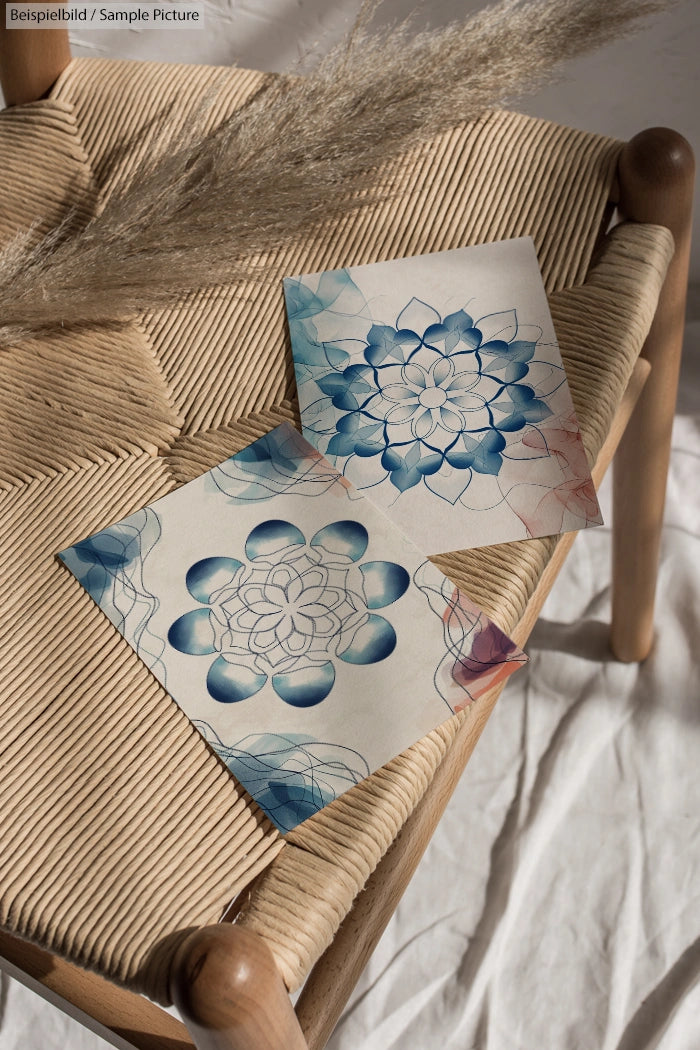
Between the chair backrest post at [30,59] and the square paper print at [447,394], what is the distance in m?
0.25

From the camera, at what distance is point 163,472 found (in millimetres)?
499

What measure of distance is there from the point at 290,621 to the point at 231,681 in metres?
→ 0.04

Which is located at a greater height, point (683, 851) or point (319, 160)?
point (319, 160)

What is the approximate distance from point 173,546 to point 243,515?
0.12 ft

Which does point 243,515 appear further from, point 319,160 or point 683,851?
point 683,851

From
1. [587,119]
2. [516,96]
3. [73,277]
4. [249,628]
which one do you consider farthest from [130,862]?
[587,119]

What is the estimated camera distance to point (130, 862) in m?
0.39

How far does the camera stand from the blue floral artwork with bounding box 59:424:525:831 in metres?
0.41

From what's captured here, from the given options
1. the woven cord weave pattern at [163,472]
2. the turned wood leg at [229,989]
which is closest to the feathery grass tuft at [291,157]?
the woven cord weave pattern at [163,472]

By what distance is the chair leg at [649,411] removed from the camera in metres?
0.54

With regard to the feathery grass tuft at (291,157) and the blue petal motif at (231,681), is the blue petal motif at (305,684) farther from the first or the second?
the feathery grass tuft at (291,157)

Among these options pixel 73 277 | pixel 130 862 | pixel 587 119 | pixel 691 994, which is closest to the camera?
pixel 130 862

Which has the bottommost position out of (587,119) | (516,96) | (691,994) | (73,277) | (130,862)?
(691,994)

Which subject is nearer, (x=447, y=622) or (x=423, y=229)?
(x=447, y=622)
